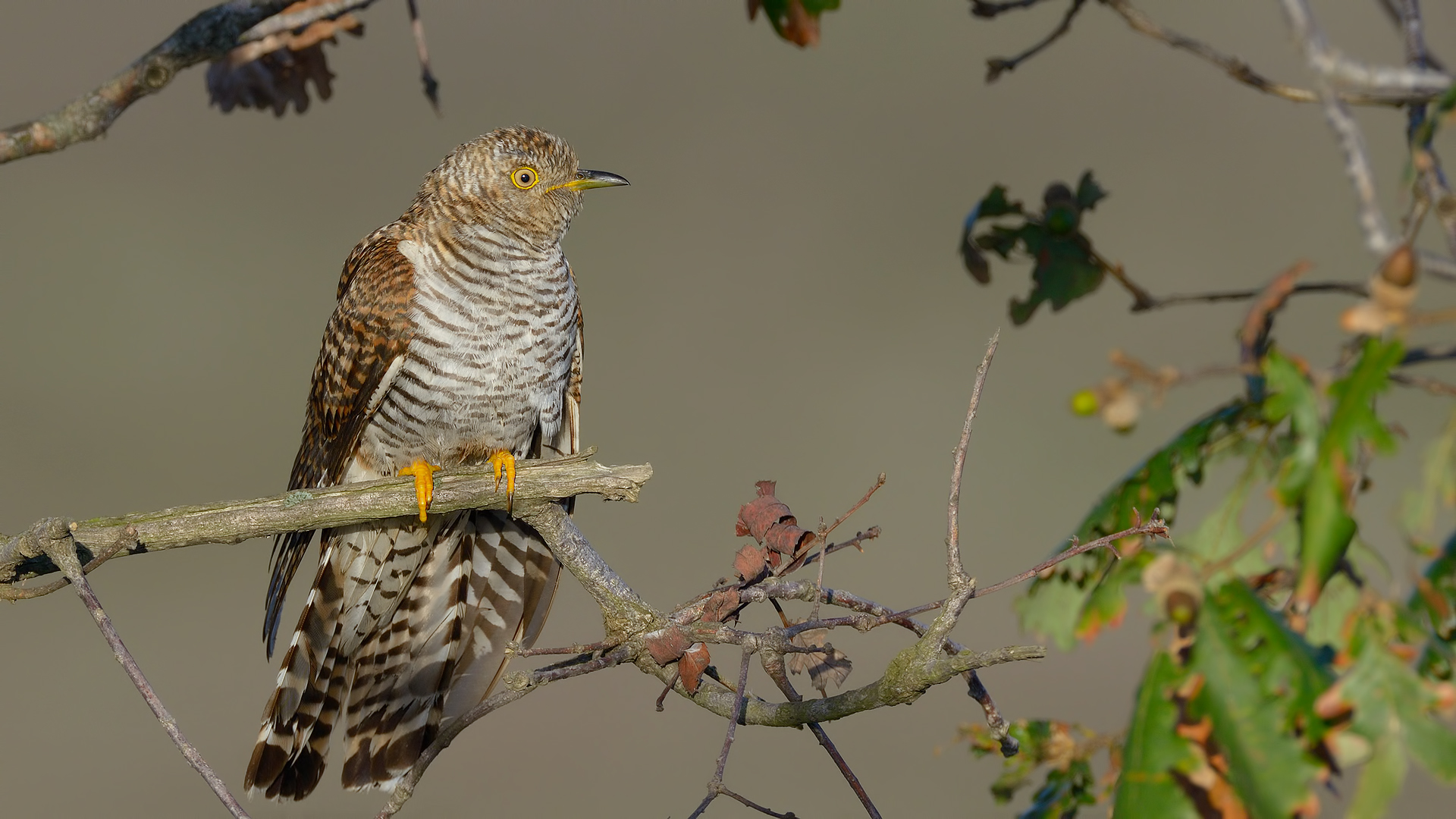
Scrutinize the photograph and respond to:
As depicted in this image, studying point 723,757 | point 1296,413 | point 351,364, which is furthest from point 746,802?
point 351,364

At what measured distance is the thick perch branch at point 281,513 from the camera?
4.96ft

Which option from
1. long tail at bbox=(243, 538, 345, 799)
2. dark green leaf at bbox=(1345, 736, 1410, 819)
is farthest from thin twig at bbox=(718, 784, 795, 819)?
long tail at bbox=(243, 538, 345, 799)

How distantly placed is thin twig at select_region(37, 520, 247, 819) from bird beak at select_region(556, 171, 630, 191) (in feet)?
4.26

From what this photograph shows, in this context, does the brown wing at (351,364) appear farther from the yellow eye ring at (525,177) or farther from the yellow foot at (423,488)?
the yellow foot at (423,488)

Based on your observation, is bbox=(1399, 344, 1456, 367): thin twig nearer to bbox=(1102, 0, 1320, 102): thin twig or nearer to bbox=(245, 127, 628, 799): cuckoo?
bbox=(1102, 0, 1320, 102): thin twig

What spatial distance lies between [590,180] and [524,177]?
15cm

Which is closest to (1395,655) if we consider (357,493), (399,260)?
(357,493)

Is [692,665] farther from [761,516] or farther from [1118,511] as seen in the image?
[1118,511]

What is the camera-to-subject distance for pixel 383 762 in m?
2.23

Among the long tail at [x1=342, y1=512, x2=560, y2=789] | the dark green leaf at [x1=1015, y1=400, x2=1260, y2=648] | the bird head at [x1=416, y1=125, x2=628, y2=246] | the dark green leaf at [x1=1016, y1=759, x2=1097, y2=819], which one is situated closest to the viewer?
the dark green leaf at [x1=1015, y1=400, x2=1260, y2=648]

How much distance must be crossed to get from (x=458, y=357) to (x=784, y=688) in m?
1.11

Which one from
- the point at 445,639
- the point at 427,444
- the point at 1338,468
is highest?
the point at 427,444

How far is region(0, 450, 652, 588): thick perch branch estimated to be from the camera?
151 centimetres

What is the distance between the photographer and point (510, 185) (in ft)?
7.82
